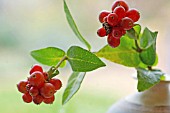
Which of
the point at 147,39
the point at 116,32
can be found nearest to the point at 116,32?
the point at 116,32

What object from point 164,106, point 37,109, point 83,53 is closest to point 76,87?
point 83,53

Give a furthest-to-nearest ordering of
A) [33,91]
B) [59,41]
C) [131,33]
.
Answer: [59,41] < [131,33] < [33,91]

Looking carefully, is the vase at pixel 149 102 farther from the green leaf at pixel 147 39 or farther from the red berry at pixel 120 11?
the red berry at pixel 120 11

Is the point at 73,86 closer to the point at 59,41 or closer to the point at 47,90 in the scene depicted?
the point at 47,90

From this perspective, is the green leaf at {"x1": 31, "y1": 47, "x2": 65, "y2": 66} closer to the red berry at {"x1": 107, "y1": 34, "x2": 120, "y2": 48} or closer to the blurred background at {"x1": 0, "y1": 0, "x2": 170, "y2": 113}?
the red berry at {"x1": 107, "y1": 34, "x2": 120, "y2": 48}

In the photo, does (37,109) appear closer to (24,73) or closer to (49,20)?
(24,73)

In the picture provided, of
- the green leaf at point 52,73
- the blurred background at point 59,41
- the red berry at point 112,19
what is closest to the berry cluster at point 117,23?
the red berry at point 112,19

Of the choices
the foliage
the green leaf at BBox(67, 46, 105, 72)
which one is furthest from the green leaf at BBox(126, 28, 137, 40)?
the green leaf at BBox(67, 46, 105, 72)
